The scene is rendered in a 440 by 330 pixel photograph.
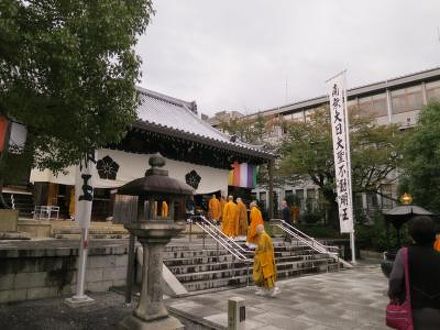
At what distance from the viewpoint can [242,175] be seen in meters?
19.3

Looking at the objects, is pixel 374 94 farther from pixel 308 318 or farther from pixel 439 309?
pixel 439 309

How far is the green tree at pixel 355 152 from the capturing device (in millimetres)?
21816

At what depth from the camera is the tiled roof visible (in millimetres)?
16866

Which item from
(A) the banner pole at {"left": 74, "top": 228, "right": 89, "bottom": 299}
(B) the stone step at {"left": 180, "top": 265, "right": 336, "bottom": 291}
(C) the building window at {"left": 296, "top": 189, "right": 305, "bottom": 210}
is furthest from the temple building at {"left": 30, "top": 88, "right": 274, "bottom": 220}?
(C) the building window at {"left": 296, "top": 189, "right": 305, "bottom": 210}

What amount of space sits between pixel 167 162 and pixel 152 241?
1008cm

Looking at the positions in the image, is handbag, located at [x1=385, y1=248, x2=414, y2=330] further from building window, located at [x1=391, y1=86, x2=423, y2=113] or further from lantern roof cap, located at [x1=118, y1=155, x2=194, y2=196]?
building window, located at [x1=391, y1=86, x2=423, y2=113]

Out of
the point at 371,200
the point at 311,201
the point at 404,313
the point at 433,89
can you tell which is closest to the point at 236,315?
the point at 404,313

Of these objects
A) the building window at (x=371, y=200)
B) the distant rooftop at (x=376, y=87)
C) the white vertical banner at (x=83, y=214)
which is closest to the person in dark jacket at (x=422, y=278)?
the white vertical banner at (x=83, y=214)

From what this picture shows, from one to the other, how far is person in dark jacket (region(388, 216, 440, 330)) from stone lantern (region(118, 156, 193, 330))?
12.2ft

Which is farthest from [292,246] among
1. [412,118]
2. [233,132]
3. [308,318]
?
A: [412,118]

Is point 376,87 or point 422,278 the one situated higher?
point 376,87

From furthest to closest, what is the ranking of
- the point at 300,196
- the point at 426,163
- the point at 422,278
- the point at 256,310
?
the point at 300,196
the point at 426,163
the point at 256,310
the point at 422,278

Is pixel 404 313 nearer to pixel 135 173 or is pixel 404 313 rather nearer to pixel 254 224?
pixel 254 224

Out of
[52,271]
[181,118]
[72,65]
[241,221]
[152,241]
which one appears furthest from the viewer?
[181,118]
